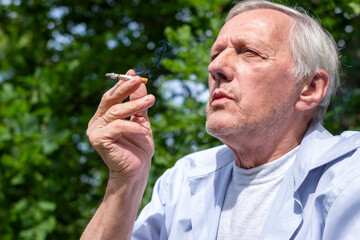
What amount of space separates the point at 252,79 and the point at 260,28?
24 cm

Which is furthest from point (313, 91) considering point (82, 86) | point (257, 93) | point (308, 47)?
point (82, 86)

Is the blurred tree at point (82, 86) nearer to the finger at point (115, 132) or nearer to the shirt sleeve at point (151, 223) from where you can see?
the shirt sleeve at point (151, 223)

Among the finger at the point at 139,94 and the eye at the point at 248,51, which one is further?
the eye at the point at 248,51

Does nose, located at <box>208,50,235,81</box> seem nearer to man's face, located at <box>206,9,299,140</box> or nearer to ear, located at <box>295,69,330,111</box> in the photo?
man's face, located at <box>206,9,299,140</box>

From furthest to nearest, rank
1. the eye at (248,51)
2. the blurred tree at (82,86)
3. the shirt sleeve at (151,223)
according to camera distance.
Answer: the blurred tree at (82,86)
the shirt sleeve at (151,223)
the eye at (248,51)

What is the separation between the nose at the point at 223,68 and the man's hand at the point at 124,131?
1.06ft

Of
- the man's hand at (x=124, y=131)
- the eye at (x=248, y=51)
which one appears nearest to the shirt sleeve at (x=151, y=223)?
the man's hand at (x=124, y=131)

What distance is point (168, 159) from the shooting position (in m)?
3.02

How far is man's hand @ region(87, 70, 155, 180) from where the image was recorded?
5.39 ft

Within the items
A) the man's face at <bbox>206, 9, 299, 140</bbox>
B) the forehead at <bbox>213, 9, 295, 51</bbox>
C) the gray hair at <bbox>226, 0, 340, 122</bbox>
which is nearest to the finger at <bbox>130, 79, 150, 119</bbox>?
the man's face at <bbox>206, 9, 299, 140</bbox>

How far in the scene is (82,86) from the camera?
3.77 metres

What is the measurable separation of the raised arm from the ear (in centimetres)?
66

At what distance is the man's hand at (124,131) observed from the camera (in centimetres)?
164

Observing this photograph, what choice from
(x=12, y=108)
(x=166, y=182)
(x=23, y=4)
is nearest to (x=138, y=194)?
(x=166, y=182)
